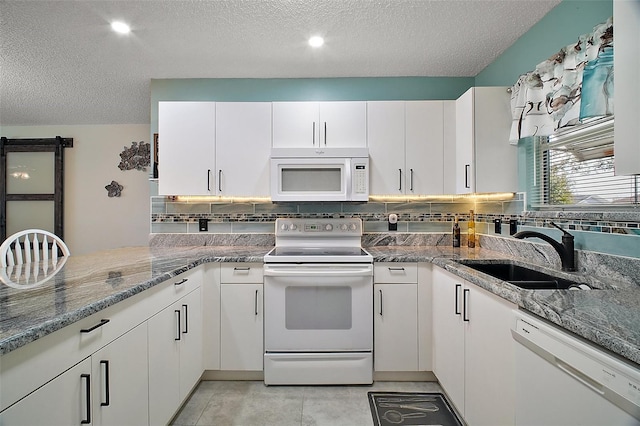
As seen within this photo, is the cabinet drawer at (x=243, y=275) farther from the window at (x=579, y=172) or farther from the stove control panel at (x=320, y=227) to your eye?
the window at (x=579, y=172)

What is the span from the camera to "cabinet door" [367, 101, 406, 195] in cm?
241

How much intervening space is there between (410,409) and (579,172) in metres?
1.68

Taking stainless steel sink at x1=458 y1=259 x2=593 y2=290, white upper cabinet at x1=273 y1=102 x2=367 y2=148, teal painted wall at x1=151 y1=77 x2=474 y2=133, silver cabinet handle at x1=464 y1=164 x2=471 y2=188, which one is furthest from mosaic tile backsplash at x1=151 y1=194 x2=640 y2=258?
teal painted wall at x1=151 y1=77 x2=474 y2=133

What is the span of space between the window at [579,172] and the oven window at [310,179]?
4.38ft

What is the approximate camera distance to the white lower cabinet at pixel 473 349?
1.21m

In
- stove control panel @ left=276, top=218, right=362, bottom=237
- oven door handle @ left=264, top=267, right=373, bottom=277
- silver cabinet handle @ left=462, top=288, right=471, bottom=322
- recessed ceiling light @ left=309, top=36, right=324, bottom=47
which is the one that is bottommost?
silver cabinet handle @ left=462, top=288, right=471, bottom=322

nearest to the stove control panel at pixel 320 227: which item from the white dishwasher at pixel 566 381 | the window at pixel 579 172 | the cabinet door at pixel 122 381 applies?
the window at pixel 579 172

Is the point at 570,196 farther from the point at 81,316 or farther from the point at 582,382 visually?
the point at 81,316

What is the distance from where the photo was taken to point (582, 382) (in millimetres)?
775

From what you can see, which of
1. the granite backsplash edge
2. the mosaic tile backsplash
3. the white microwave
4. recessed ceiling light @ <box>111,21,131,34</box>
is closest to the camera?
the granite backsplash edge

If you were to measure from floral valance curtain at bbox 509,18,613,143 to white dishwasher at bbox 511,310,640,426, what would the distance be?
0.98m

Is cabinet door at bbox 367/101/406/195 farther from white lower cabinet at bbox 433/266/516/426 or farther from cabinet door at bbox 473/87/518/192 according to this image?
white lower cabinet at bbox 433/266/516/426

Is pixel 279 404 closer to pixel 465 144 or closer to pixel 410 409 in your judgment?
pixel 410 409

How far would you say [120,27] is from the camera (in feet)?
6.47
